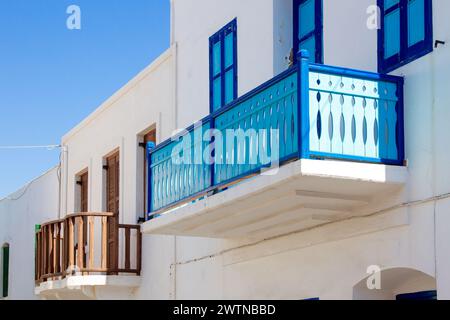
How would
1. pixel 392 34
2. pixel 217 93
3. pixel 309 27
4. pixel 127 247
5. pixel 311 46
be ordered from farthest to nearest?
pixel 127 247, pixel 217 93, pixel 309 27, pixel 311 46, pixel 392 34

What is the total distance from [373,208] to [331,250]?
33.0 inches

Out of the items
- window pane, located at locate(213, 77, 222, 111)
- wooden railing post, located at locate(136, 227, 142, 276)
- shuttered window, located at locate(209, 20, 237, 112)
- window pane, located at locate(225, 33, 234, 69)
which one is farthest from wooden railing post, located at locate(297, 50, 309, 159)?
wooden railing post, located at locate(136, 227, 142, 276)

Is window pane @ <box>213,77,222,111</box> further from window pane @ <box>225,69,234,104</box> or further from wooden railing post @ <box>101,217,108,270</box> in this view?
wooden railing post @ <box>101,217,108,270</box>

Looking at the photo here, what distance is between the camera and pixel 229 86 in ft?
41.9

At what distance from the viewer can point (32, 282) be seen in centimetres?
2025

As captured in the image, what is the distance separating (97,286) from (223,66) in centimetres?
413

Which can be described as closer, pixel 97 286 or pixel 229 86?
pixel 229 86

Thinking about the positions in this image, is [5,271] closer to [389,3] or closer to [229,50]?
[229,50]

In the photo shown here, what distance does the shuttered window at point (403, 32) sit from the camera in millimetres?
9391

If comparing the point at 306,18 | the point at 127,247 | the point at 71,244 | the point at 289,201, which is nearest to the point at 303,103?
the point at 289,201

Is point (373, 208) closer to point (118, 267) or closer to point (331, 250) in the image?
point (331, 250)

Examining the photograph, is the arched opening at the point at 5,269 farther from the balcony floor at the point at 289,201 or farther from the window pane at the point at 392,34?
the window pane at the point at 392,34

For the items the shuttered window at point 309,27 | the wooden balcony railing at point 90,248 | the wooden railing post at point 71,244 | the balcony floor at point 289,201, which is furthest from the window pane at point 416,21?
the wooden railing post at point 71,244

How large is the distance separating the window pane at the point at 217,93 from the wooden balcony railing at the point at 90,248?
280 cm
